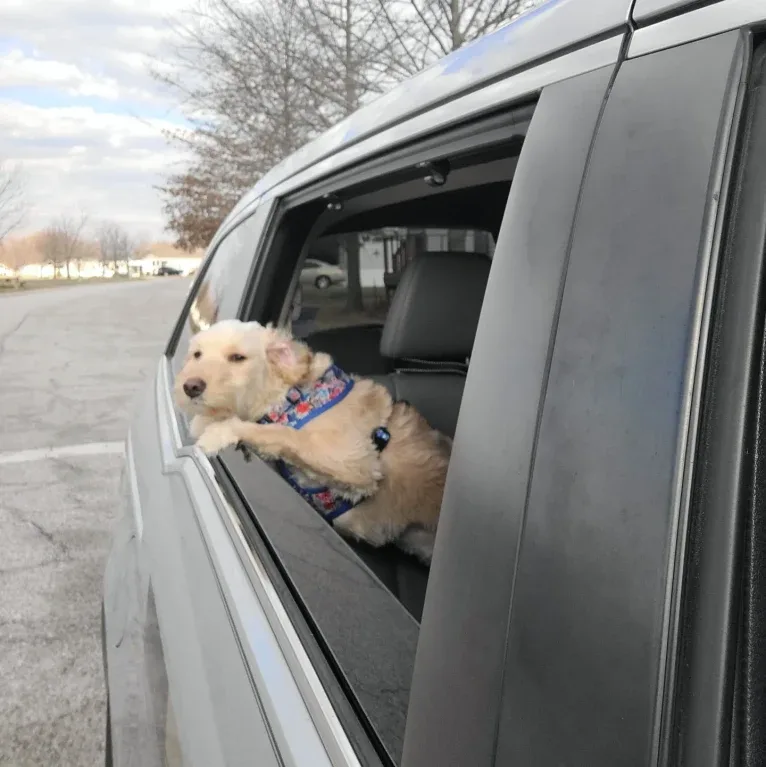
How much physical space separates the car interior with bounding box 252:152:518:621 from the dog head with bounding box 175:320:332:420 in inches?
17.3

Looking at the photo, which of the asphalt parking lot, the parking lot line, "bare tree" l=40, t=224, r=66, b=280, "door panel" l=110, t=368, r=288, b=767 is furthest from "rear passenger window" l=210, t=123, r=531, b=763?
"bare tree" l=40, t=224, r=66, b=280

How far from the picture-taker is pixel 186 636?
1.48 metres

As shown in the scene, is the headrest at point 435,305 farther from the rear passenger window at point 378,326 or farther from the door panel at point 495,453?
the door panel at point 495,453

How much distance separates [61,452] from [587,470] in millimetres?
8018

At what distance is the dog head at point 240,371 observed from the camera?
6.72ft

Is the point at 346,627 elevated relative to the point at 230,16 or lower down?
lower down

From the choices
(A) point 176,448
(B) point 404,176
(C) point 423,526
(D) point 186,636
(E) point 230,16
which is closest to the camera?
(D) point 186,636

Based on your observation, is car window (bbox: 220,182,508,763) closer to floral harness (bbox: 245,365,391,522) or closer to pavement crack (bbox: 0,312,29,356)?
floral harness (bbox: 245,365,391,522)

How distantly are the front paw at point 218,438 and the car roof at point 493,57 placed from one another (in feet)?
2.17

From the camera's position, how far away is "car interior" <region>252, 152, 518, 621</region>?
2240 mm

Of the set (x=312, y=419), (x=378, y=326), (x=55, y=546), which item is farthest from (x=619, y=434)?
(x=55, y=546)

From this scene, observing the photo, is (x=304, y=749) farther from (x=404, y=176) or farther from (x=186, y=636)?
(x=404, y=176)

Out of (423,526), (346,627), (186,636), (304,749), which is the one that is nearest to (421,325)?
(423,526)

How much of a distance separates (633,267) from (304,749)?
67cm
